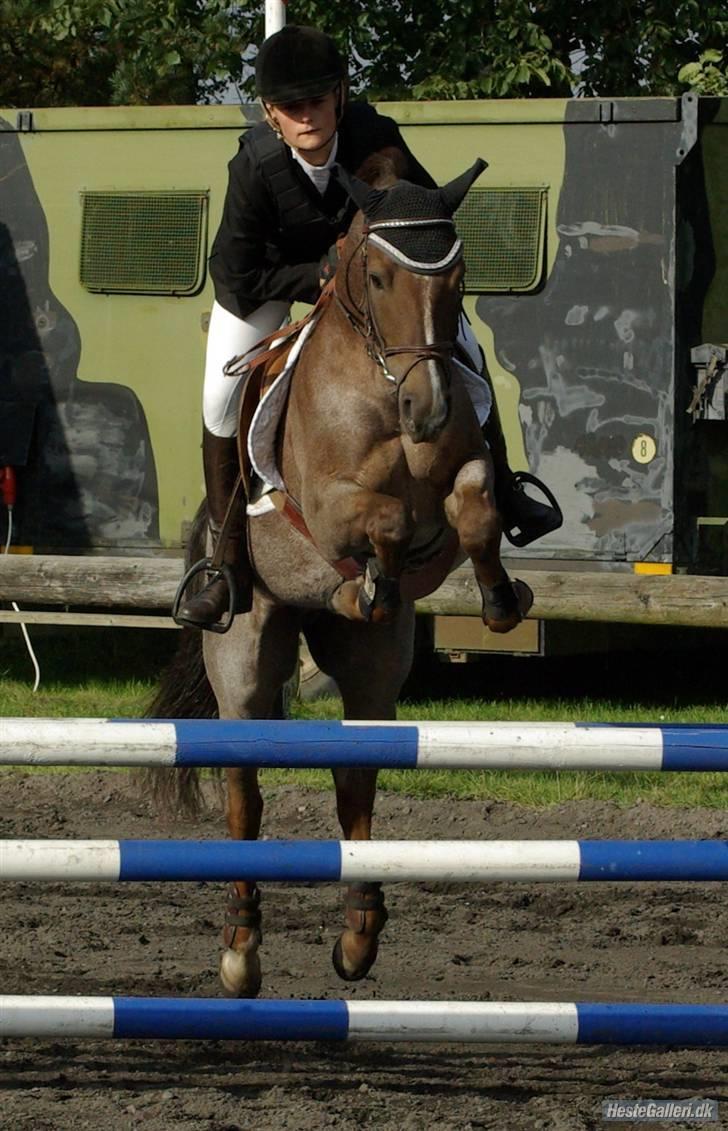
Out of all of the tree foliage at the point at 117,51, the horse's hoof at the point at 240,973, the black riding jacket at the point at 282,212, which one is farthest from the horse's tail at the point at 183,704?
the tree foliage at the point at 117,51

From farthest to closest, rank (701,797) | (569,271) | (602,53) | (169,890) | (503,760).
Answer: (602,53) < (569,271) < (701,797) < (169,890) < (503,760)

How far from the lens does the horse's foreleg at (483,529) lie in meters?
4.49

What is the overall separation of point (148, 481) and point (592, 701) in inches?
113

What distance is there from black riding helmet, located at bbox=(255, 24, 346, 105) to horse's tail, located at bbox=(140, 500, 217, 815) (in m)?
2.07

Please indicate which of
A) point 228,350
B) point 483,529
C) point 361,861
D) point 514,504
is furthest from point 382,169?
point 361,861

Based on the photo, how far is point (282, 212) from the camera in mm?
5109

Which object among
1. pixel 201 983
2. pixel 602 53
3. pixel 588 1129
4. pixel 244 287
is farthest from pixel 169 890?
pixel 602 53

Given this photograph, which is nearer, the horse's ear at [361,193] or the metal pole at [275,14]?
the horse's ear at [361,193]

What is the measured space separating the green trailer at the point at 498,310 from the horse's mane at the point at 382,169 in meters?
4.50

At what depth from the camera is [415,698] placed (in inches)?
408

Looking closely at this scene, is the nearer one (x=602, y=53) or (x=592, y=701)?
(x=592, y=701)

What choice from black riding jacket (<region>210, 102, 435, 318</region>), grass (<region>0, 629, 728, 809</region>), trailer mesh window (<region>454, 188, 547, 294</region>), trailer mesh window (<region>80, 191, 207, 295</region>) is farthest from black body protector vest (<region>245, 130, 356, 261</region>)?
trailer mesh window (<region>80, 191, 207, 295</region>)

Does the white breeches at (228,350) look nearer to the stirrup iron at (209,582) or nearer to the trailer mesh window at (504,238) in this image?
the stirrup iron at (209,582)

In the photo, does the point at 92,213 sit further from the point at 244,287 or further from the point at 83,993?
the point at 83,993
